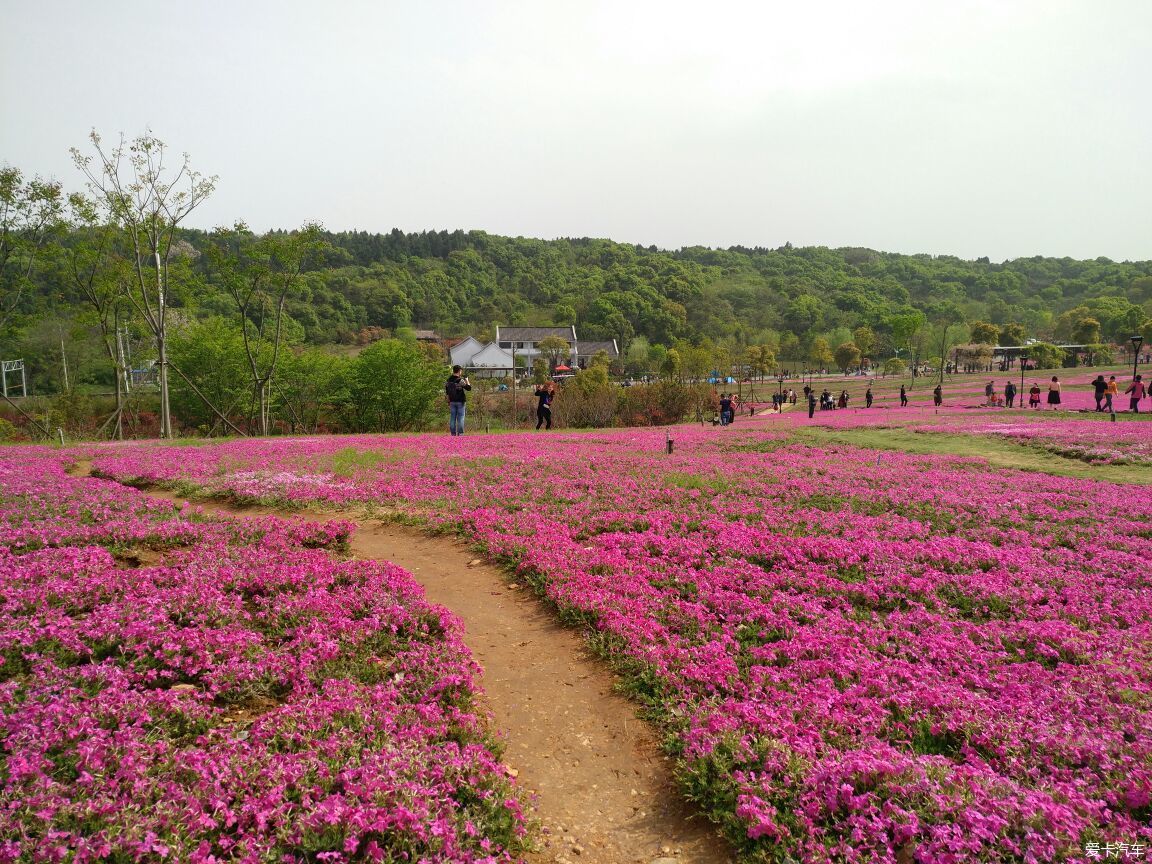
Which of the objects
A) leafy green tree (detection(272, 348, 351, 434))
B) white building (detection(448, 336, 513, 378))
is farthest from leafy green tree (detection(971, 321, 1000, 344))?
→ leafy green tree (detection(272, 348, 351, 434))

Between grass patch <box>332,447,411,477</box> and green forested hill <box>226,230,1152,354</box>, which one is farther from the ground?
green forested hill <box>226,230,1152,354</box>

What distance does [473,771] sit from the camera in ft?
12.0

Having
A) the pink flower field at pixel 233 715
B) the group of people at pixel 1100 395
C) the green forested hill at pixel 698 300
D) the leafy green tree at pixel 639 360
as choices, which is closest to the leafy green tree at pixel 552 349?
the leafy green tree at pixel 639 360

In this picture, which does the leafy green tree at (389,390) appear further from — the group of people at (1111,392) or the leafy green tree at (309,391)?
the group of people at (1111,392)

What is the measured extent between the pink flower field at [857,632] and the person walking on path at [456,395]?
26.3ft

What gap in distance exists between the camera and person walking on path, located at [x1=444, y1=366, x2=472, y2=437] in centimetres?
2092

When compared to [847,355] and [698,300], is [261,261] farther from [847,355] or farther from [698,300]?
[698,300]

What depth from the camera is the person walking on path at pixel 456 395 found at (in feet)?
68.6

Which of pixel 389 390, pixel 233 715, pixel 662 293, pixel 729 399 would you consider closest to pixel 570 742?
pixel 233 715

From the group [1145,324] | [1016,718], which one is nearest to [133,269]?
[1016,718]

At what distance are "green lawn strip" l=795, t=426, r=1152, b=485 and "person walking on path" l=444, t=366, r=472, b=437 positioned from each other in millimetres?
12147

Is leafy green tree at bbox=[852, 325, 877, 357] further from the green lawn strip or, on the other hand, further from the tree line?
the green lawn strip

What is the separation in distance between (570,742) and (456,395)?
57.7ft

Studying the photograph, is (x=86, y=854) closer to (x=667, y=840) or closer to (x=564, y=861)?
(x=564, y=861)
